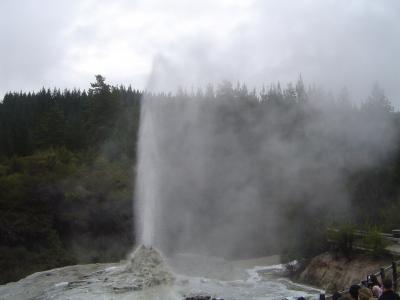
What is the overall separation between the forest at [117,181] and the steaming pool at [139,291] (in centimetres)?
340

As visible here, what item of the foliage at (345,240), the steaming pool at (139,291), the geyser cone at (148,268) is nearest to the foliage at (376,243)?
the foliage at (345,240)

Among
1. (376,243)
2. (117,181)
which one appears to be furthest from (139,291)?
(117,181)

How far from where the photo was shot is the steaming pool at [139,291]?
10164 mm

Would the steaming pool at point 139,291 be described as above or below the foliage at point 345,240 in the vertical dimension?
below

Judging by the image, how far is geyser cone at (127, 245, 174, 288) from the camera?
1098cm

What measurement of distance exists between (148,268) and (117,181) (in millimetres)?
14724

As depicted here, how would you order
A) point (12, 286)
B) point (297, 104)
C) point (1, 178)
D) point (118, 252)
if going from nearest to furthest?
point (12, 286)
point (118, 252)
point (1, 178)
point (297, 104)

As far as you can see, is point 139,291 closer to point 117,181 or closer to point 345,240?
point 345,240

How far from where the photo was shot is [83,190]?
2447 cm

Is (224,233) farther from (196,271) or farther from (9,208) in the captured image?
(9,208)

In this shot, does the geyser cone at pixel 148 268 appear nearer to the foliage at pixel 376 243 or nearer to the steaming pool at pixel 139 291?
the steaming pool at pixel 139 291

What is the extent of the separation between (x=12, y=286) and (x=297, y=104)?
2363cm

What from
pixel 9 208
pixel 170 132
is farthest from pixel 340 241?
pixel 9 208

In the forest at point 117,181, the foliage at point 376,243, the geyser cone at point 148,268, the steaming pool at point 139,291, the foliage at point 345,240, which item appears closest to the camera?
the steaming pool at point 139,291
